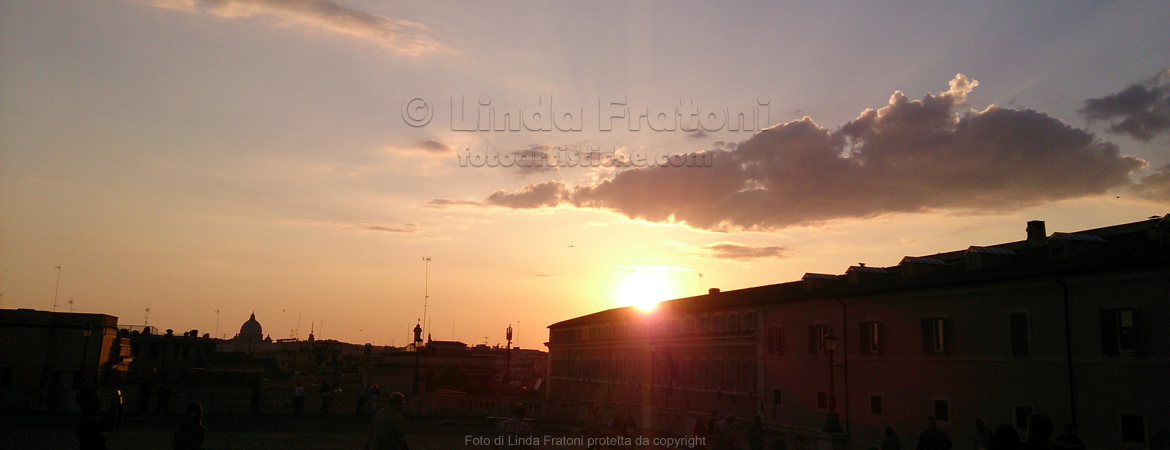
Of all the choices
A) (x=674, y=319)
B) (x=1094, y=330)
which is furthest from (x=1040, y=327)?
(x=674, y=319)

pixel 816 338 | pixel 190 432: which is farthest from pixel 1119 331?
pixel 190 432

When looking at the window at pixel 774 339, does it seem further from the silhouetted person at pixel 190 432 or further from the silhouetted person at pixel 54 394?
the silhouetted person at pixel 190 432

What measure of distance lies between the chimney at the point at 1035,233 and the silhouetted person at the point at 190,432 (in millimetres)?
35795

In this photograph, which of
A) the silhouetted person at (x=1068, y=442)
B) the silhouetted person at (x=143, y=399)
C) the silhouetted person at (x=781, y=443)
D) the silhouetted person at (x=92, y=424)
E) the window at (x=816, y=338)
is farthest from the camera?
the window at (x=816, y=338)

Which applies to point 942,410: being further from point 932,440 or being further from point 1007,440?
point 1007,440

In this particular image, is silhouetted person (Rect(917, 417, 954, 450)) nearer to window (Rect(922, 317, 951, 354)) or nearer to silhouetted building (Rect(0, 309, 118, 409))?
window (Rect(922, 317, 951, 354))

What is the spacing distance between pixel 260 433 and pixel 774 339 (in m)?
28.7

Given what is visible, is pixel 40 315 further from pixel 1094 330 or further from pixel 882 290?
pixel 1094 330

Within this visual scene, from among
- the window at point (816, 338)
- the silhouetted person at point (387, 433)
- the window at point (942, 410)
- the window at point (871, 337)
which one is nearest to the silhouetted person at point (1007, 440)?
the silhouetted person at point (387, 433)

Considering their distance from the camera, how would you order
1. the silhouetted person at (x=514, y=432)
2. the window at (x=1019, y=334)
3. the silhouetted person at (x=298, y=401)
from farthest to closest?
the silhouetted person at (x=298, y=401) → the window at (x=1019, y=334) → the silhouetted person at (x=514, y=432)

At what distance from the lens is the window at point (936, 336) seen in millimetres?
34219

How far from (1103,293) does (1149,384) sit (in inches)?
133

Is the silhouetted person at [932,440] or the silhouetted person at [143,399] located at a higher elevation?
the silhouetted person at [932,440]

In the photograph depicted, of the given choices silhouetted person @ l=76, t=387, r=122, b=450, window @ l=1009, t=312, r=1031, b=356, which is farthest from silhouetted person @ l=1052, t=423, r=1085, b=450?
window @ l=1009, t=312, r=1031, b=356
